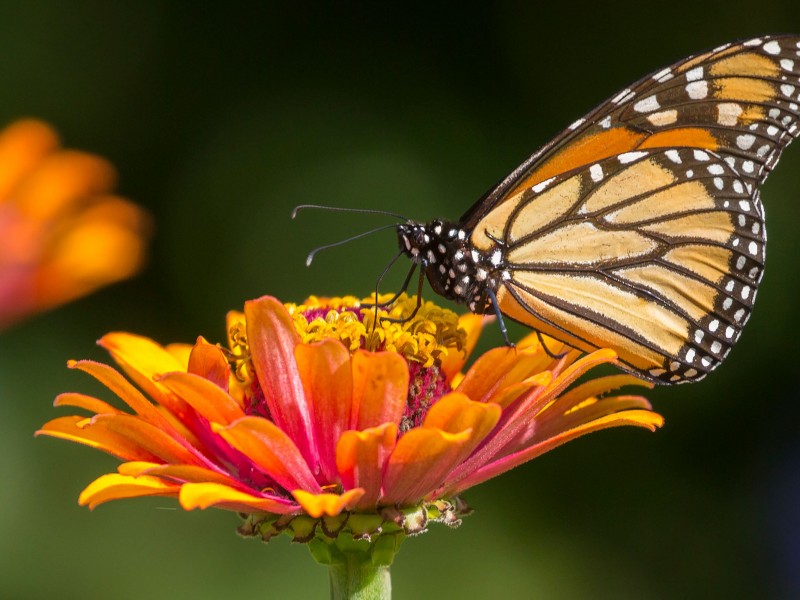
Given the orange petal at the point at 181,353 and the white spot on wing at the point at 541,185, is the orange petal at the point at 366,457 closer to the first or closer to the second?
the orange petal at the point at 181,353

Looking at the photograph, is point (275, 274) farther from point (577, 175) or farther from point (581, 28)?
point (577, 175)

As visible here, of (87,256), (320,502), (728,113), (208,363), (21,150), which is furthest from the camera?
(21,150)

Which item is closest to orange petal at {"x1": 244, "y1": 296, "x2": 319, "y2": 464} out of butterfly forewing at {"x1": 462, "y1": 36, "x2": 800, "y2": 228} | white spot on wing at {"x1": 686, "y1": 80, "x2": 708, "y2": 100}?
butterfly forewing at {"x1": 462, "y1": 36, "x2": 800, "y2": 228}

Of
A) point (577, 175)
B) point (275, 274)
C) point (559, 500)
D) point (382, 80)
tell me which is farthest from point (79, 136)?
point (577, 175)

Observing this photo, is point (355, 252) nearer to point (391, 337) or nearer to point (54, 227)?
point (54, 227)

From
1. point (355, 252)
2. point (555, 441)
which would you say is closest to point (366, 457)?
point (555, 441)

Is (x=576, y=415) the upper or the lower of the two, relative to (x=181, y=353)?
lower

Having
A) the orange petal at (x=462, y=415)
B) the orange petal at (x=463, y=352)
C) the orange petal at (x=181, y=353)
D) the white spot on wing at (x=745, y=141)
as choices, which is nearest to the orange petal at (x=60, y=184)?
the orange petal at (x=181, y=353)
